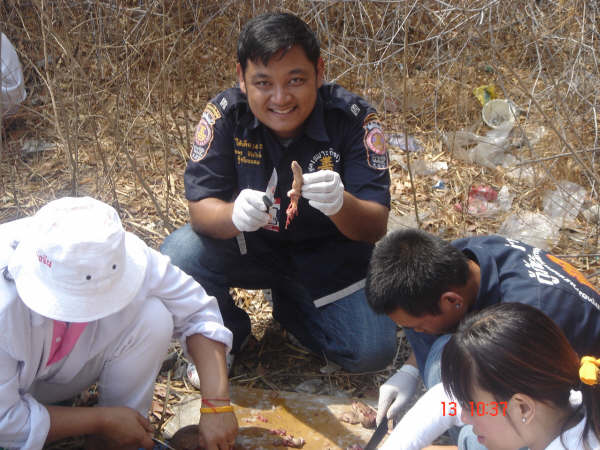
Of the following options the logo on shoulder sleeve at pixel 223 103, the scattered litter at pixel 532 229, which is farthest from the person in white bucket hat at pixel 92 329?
the scattered litter at pixel 532 229

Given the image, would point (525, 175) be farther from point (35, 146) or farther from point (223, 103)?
A: point (35, 146)

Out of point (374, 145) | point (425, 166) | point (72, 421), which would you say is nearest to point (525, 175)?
point (425, 166)

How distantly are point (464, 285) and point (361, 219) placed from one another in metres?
0.48

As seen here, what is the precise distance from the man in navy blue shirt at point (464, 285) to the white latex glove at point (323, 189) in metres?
0.23

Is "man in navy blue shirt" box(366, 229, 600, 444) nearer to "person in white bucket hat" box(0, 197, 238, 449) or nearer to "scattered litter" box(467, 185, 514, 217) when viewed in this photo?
"person in white bucket hat" box(0, 197, 238, 449)

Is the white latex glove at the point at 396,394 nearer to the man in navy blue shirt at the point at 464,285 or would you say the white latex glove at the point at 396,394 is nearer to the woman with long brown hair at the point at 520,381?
the man in navy blue shirt at the point at 464,285

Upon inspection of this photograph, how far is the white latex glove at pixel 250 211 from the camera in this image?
2049 mm

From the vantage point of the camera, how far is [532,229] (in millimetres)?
3166

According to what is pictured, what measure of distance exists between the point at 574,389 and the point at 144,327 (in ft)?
3.95

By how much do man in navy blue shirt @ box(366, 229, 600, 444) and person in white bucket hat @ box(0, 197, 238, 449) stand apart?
0.57m

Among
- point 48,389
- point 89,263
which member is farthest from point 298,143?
point 48,389

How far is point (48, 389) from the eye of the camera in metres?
1.85

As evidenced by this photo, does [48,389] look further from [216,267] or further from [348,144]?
[348,144]

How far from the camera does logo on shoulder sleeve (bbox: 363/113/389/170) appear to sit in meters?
2.33
